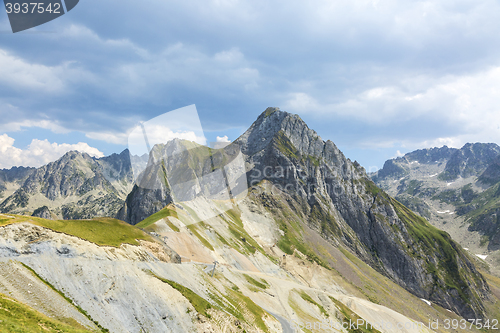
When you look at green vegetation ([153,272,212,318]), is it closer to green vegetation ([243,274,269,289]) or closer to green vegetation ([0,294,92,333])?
green vegetation ([0,294,92,333])

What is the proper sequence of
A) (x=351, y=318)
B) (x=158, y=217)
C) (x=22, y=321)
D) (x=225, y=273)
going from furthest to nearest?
(x=158, y=217), (x=351, y=318), (x=225, y=273), (x=22, y=321)

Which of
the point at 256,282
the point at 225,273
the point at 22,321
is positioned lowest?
the point at 256,282

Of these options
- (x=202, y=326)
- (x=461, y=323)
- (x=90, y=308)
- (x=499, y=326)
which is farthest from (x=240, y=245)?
(x=499, y=326)

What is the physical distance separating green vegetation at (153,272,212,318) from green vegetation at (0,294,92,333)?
19788 millimetres

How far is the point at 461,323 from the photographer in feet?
510

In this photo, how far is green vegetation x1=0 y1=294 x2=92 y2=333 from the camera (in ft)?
66.5

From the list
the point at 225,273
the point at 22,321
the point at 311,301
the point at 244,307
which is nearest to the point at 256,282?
the point at 225,273

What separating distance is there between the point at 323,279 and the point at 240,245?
5418 cm

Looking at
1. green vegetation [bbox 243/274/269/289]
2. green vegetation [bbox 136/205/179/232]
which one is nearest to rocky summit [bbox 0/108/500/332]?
green vegetation [bbox 243/274/269/289]

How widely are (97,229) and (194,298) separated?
2393cm

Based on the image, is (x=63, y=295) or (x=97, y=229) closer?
(x=63, y=295)

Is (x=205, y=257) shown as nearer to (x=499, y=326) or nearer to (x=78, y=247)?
(x=78, y=247)

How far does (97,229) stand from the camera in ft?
155

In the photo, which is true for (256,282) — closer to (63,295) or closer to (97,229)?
(97,229)
